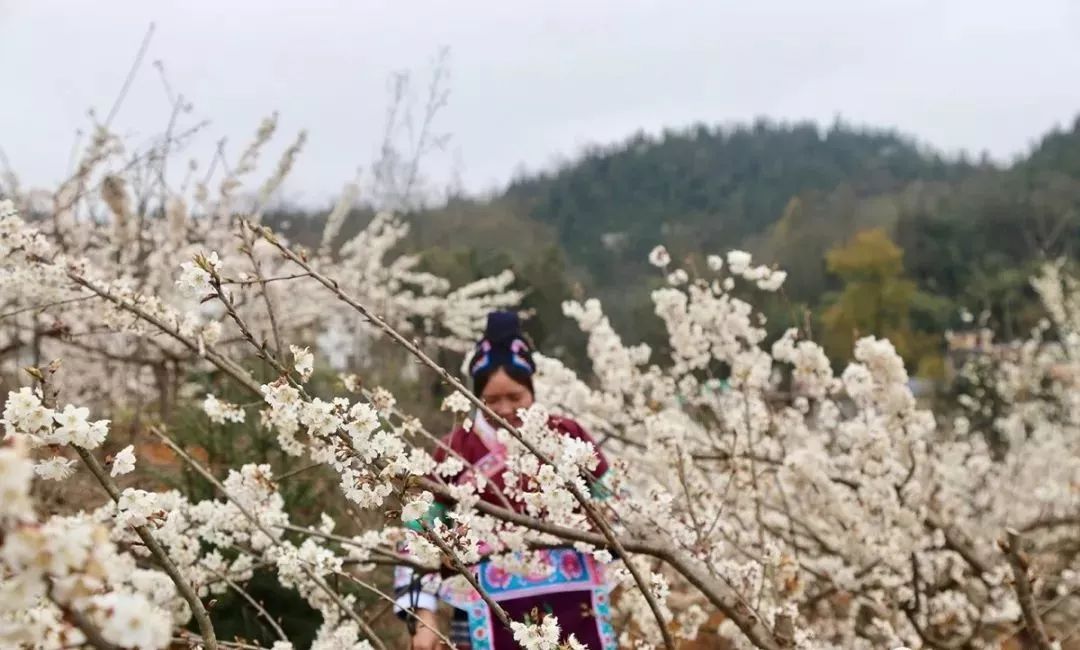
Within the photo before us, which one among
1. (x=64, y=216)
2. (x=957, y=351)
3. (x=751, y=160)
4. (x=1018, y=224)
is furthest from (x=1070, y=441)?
(x=751, y=160)

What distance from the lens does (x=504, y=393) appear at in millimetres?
2535

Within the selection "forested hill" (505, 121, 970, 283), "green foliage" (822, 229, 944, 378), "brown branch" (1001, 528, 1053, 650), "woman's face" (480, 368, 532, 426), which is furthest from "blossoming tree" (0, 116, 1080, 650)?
"forested hill" (505, 121, 970, 283)

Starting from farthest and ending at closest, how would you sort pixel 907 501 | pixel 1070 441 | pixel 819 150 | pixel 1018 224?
pixel 819 150 → pixel 1018 224 → pixel 1070 441 → pixel 907 501

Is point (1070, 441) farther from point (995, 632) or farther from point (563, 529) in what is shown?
point (563, 529)

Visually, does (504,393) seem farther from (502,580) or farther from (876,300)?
(876,300)

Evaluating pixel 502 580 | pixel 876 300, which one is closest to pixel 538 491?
pixel 502 580

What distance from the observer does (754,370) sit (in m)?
3.98

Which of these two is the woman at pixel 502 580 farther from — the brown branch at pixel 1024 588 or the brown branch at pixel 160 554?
the brown branch at pixel 1024 588

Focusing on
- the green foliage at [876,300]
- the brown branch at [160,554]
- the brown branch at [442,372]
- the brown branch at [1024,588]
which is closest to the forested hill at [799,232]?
the green foliage at [876,300]

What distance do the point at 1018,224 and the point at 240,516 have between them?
115ft

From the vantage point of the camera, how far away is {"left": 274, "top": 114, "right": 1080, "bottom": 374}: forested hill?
53.4 feet

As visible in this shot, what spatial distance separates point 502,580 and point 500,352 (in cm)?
66

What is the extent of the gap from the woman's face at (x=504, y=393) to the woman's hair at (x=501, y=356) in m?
0.01

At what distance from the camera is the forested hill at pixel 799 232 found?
53.4ft
